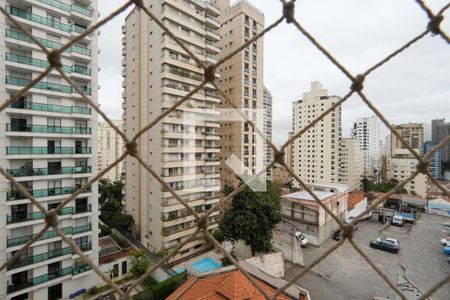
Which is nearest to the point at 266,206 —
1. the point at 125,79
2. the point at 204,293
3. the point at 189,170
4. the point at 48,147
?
the point at 204,293

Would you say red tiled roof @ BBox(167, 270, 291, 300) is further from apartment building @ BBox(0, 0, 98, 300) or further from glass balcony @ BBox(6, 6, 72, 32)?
glass balcony @ BBox(6, 6, 72, 32)

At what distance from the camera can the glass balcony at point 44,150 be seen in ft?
19.7

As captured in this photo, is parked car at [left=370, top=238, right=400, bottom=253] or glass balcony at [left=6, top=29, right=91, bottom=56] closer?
glass balcony at [left=6, top=29, right=91, bottom=56]

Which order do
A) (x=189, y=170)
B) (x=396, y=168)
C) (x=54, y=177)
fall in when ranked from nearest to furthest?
(x=54, y=177), (x=189, y=170), (x=396, y=168)

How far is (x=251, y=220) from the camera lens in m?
6.55

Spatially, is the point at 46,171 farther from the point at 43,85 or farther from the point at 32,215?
the point at 43,85

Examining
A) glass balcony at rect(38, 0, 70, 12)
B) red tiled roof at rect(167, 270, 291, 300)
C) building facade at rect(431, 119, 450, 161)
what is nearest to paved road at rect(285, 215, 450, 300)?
red tiled roof at rect(167, 270, 291, 300)

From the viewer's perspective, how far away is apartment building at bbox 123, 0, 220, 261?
8.87m

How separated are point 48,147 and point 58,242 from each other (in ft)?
9.08

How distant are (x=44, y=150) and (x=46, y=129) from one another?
1.99 ft

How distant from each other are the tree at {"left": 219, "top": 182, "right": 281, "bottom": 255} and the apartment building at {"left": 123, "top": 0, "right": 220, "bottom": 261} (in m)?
2.93

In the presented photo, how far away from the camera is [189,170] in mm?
9547

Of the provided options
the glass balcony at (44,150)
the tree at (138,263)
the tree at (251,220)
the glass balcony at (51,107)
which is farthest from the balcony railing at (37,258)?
the tree at (251,220)

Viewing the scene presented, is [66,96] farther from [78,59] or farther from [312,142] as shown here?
[312,142]
